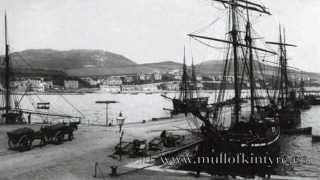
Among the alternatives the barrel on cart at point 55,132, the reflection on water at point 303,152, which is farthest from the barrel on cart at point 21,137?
the reflection on water at point 303,152

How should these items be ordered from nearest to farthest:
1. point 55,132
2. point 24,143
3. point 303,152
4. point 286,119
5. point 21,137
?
point 21,137
point 24,143
point 55,132
point 303,152
point 286,119

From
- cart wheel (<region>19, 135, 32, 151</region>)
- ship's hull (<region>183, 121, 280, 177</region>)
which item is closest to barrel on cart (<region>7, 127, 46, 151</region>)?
cart wheel (<region>19, 135, 32, 151</region>)

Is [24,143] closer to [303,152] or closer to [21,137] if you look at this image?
[21,137]

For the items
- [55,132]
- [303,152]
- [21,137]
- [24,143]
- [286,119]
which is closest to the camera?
[21,137]

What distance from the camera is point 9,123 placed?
42781mm

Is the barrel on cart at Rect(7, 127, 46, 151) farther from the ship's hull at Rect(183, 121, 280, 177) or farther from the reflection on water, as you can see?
the reflection on water

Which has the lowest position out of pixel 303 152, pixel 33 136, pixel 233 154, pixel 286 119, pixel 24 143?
pixel 303 152

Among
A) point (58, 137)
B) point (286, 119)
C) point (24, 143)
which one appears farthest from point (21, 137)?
point (286, 119)

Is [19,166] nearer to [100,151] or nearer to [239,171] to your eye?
[100,151]

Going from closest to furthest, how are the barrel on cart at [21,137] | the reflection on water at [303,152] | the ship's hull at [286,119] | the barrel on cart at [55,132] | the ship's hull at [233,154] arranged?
the barrel on cart at [21,137], the ship's hull at [233,154], the reflection on water at [303,152], the barrel on cart at [55,132], the ship's hull at [286,119]

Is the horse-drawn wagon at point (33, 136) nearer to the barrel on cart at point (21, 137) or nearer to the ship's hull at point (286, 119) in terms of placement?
the barrel on cart at point (21, 137)

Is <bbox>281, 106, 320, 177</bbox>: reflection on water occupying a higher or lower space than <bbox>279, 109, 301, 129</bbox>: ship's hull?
lower

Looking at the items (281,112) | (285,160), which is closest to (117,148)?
(285,160)

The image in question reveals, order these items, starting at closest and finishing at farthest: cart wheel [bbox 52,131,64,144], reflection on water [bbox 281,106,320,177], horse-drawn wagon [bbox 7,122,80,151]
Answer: horse-drawn wagon [bbox 7,122,80,151] < reflection on water [bbox 281,106,320,177] < cart wheel [bbox 52,131,64,144]
